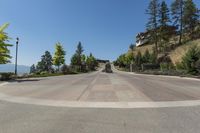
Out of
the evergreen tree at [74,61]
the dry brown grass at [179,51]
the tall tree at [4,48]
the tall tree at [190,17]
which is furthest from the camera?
the evergreen tree at [74,61]

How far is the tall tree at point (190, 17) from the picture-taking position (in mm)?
74250

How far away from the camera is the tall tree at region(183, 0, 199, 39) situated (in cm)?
7425

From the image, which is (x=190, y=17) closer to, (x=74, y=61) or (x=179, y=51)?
(x=179, y=51)

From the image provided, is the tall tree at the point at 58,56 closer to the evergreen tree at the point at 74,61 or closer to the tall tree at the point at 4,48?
the evergreen tree at the point at 74,61

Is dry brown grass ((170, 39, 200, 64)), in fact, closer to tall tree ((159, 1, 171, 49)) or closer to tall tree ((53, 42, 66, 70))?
tall tree ((159, 1, 171, 49))

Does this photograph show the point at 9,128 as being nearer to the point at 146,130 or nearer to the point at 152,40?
the point at 146,130

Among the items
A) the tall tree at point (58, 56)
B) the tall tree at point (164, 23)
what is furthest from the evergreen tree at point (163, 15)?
the tall tree at point (58, 56)

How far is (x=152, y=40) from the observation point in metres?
77.1

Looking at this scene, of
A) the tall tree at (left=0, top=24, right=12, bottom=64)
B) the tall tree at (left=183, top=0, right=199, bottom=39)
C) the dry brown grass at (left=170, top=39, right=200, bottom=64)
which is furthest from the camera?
the tall tree at (left=183, top=0, right=199, bottom=39)

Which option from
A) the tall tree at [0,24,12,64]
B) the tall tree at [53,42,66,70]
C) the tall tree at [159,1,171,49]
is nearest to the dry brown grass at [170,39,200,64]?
the tall tree at [159,1,171,49]

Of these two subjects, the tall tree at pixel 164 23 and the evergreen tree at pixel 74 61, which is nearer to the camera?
the tall tree at pixel 164 23

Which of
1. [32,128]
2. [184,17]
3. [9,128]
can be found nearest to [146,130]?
[32,128]

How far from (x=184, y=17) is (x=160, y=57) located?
14.7m

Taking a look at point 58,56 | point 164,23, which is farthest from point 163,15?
point 58,56
